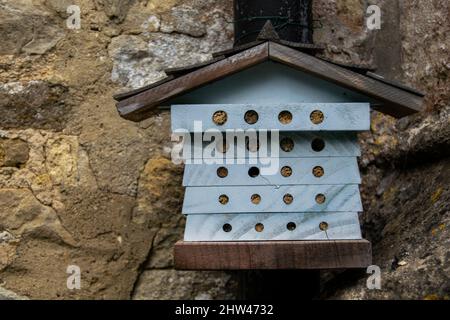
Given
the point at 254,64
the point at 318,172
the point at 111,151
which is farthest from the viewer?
the point at 111,151

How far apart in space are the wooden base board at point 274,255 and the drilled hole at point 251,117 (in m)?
0.30

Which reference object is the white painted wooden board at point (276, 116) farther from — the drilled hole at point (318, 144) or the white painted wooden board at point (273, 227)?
the white painted wooden board at point (273, 227)

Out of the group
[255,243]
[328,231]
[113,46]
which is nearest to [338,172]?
[328,231]

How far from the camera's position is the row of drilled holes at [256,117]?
2023 mm

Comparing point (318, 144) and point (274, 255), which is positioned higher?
point (318, 144)

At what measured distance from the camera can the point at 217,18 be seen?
2594 millimetres

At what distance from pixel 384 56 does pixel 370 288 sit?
91cm

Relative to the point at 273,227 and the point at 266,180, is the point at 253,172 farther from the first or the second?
the point at 273,227

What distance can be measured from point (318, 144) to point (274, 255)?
0.31 metres

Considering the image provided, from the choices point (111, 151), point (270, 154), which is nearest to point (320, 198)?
point (270, 154)

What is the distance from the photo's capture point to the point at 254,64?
1.97m

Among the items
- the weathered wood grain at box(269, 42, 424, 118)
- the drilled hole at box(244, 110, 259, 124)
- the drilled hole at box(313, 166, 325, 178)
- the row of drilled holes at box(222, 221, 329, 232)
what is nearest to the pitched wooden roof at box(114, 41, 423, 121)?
the weathered wood grain at box(269, 42, 424, 118)

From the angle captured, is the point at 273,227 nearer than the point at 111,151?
Yes

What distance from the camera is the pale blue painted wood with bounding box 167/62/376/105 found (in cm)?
204
